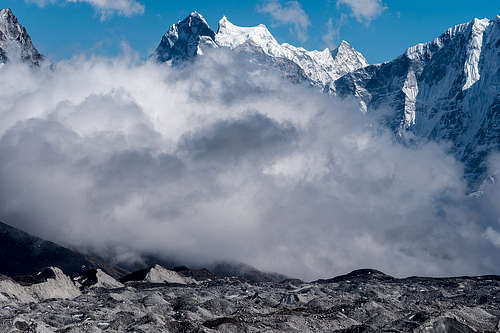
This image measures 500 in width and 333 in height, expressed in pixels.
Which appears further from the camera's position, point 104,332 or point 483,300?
point 483,300

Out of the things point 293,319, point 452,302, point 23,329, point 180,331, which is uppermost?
point 452,302

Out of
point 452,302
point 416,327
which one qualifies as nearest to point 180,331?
point 416,327

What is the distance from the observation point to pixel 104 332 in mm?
130625

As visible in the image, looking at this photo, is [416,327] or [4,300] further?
[4,300]

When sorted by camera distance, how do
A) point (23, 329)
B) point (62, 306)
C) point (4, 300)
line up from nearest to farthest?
point (23, 329), point (62, 306), point (4, 300)

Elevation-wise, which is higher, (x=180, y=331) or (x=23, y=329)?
(x=180, y=331)

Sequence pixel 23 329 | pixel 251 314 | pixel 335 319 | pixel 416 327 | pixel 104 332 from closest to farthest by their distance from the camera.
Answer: pixel 416 327, pixel 23 329, pixel 104 332, pixel 335 319, pixel 251 314

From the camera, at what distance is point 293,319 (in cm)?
13688

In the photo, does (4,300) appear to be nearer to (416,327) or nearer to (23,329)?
(23,329)

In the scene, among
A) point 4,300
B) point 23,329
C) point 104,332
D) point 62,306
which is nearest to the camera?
point 23,329

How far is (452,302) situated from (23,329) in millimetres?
117226

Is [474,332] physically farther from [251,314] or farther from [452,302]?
[452,302]

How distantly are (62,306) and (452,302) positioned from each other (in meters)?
100

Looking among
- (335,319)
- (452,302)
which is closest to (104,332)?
(335,319)
